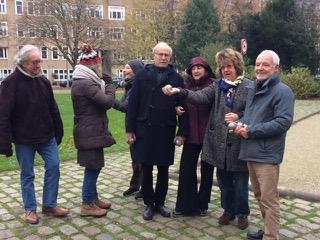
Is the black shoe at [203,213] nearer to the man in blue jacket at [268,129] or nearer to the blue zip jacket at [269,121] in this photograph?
the man in blue jacket at [268,129]

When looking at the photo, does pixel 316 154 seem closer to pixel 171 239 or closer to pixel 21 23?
pixel 171 239

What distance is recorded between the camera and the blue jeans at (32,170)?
16.3ft

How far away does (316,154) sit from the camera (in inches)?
353

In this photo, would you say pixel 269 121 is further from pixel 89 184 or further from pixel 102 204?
pixel 102 204

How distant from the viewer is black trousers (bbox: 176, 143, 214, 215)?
17.0ft

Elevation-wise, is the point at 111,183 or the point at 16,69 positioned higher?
the point at 16,69

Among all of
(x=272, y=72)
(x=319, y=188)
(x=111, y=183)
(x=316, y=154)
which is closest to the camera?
(x=272, y=72)

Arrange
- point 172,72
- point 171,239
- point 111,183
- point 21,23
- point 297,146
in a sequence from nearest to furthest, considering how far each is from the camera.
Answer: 1. point 171,239
2. point 172,72
3. point 111,183
4. point 297,146
5. point 21,23

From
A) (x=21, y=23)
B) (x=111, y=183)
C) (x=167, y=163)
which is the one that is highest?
(x=21, y=23)

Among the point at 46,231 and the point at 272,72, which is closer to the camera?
the point at 272,72

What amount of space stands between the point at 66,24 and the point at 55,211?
31591 millimetres

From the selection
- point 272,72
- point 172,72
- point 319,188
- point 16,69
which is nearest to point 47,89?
point 16,69

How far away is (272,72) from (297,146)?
625cm

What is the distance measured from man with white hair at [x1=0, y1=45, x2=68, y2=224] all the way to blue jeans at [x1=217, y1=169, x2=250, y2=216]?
1.97m
